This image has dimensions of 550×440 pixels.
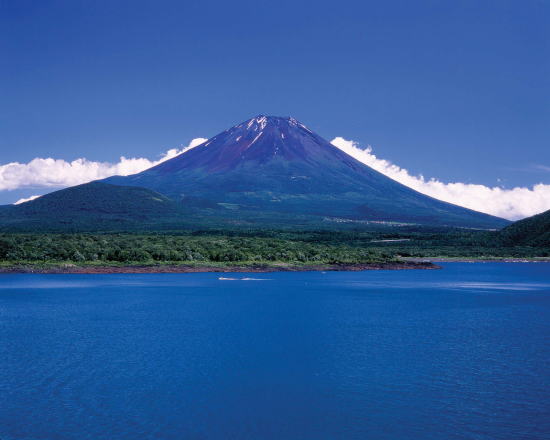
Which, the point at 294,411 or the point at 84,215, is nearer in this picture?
the point at 294,411

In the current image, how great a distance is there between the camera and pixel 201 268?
75.1 m

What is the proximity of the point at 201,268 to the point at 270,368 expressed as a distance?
168ft

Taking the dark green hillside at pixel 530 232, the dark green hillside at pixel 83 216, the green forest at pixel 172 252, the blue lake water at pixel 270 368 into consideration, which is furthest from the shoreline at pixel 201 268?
the dark green hillside at pixel 83 216

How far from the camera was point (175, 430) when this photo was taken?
17016 mm

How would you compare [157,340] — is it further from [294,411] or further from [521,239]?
[521,239]

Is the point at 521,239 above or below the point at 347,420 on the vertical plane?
above

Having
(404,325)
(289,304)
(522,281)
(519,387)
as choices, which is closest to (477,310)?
(404,325)

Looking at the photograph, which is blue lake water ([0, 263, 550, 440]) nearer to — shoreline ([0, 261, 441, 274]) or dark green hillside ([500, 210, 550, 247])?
shoreline ([0, 261, 441, 274])

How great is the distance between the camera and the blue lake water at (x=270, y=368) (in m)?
17.6

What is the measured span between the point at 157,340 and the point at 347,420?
1458cm

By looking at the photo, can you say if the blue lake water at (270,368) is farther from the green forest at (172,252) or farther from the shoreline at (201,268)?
the green forest at (172,252)

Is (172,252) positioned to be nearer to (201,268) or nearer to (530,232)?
(201,268)

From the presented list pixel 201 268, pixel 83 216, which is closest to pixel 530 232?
pixel 201 268

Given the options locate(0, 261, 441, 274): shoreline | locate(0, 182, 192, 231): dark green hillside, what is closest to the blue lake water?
locate(0, 261, 441, 274): shoreline
